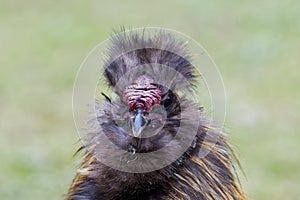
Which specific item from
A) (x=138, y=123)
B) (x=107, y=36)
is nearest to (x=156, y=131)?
(x=138, y=123)

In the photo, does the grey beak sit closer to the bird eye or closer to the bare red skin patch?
the bare red skin patch

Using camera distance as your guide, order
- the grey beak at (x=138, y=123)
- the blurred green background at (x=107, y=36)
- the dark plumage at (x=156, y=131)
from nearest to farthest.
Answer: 1. the grey beak at (x=138, y=123)
2. the dark plumage at (x=156, y=131)
3. the blurred green background at (x=107, y=36)

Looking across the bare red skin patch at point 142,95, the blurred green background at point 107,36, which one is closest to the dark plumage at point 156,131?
the bare red skin patch at point 142,95

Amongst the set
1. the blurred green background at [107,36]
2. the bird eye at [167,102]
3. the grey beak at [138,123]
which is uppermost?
the blurred green background at [107,36]

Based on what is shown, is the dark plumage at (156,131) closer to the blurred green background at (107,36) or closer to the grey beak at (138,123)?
the grey beak at (138,123)

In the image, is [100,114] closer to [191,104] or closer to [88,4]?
[191,104]
